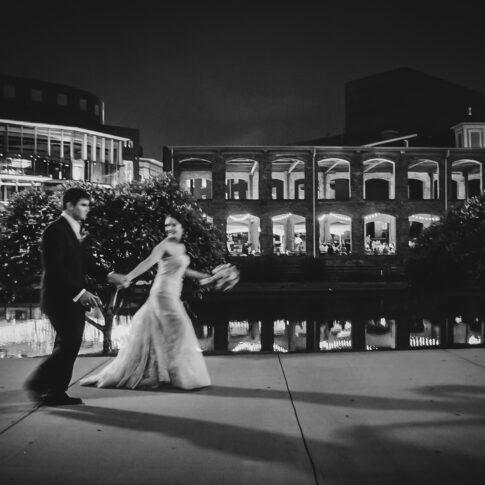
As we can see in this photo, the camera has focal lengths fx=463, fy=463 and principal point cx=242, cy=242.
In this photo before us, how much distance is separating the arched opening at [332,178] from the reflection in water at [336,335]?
63.3 feet

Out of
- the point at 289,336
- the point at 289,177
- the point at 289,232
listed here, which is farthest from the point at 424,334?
the point at 289,177

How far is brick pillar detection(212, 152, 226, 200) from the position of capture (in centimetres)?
3009

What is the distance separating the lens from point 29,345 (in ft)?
36.8

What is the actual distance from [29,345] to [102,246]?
4122mm

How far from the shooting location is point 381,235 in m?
34.9

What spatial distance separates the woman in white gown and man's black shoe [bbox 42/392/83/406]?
0.59 m

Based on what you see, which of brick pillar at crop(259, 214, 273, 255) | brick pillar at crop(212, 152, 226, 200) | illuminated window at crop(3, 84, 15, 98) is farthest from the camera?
illuminated window at crop(3, 84, 15, 98)

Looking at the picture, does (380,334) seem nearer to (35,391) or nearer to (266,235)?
(35,391)

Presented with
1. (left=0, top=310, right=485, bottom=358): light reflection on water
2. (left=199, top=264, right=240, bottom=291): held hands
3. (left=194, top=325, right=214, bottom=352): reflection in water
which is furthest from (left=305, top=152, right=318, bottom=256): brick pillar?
(left=199, top=264, right=240, bottom=291): held hands

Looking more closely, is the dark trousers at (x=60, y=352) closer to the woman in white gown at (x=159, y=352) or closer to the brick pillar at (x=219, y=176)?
the woman in white gown at (x=159, y=352)

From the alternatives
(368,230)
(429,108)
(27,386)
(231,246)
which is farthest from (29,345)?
(429,108)

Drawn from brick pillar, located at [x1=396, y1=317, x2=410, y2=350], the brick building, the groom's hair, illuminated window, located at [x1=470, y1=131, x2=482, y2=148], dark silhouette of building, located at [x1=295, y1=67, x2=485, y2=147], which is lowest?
brick pillar, located at [x1=396, y1=317, x2=410, y2=350]

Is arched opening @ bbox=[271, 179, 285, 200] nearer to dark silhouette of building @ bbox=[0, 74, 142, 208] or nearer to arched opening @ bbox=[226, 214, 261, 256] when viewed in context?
arched opening @ bbox=[226, 214, 261, 256]

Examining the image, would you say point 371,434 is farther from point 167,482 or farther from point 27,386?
point 27,386
